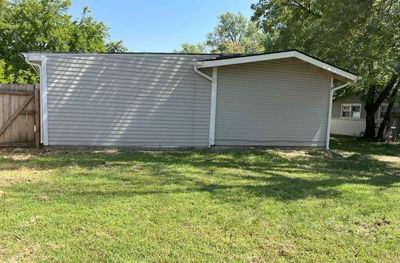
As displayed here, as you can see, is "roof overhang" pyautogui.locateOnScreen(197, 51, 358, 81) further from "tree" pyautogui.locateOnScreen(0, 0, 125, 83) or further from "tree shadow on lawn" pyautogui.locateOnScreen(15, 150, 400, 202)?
"tree" pyautogui.locateOnScreen(0, 0, 125, 83)

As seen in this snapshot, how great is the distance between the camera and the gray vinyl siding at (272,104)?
971 cm

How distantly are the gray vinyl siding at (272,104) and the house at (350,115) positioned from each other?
10654mm

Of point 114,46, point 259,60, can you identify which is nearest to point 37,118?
point 259,60

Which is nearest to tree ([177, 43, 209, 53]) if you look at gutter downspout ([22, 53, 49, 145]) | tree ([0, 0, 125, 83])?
tree ([0, 0, 125, 83])

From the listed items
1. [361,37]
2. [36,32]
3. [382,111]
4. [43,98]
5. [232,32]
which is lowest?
[43,98]

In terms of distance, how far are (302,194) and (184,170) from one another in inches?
94.8

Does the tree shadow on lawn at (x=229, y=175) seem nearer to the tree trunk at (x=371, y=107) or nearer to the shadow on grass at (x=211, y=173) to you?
the shadow on grass at (x=211, y=173)

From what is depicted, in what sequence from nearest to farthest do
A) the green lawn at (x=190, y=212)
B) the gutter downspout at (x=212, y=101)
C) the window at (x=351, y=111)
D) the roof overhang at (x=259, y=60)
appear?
1. the green lawn at (x=190, y=212)
2. the roof overhang at (x=259, y=60)
3. the gutter downspout at (x=212, y=101)
4. the window at (x=351, y=111)

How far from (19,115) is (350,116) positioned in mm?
19181

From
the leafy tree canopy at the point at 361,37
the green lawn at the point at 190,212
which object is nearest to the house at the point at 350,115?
the leafy tree canopy at the point at 361,37

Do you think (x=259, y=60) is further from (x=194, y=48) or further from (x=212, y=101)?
(x=194, y=48)

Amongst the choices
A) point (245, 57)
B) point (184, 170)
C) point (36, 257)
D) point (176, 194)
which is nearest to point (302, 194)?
point (176, 194)

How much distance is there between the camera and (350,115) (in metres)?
21.2

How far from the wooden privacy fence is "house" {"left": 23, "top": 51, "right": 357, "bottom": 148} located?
22 cm
